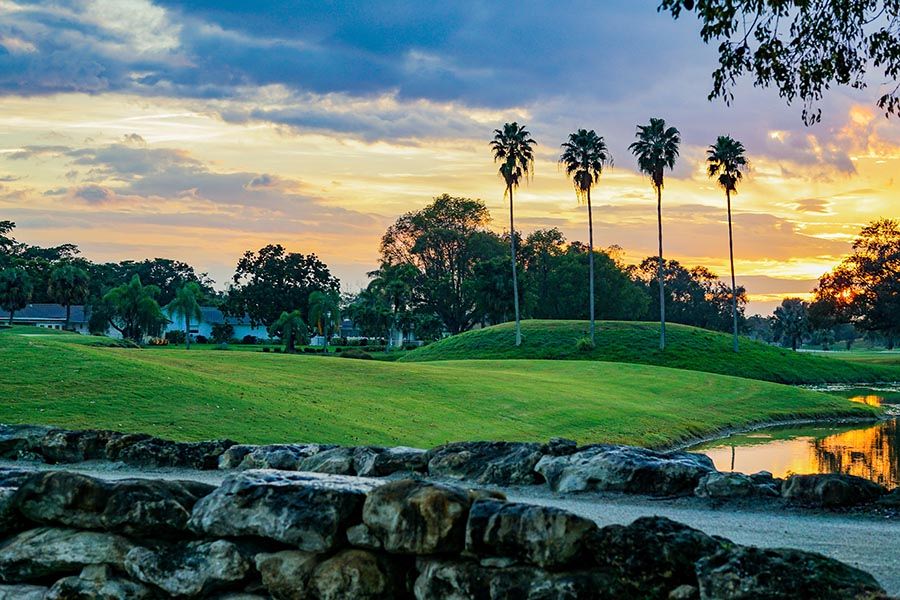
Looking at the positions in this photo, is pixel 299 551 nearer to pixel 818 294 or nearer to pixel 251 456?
pixel 251 456

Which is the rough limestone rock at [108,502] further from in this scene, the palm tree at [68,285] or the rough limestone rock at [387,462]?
the palm tree at [68,285]

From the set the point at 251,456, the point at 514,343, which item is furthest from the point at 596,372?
the point at 251,456

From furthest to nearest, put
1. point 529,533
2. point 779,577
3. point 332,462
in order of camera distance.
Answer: point 332,462
point 529,533
point 779,577

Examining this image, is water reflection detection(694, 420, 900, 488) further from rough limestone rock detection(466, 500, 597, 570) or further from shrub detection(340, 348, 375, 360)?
shrub detection(340, 348, 375, 360)

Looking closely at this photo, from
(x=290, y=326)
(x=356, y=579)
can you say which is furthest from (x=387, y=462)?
(x=290, y=326)

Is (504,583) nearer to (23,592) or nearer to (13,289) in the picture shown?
(23,592)

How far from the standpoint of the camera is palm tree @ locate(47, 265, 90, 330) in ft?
405

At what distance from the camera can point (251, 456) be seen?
1531 centimetres

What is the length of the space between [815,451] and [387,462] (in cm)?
3123

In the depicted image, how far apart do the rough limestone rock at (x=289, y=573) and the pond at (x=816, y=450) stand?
82.4 ft

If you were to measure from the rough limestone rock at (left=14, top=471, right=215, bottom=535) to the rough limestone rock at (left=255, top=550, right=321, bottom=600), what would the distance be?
127cm

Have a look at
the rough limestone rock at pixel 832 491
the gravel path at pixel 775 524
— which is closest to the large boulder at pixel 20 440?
the gravel path at pixel 775 524

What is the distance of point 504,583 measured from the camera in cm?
883

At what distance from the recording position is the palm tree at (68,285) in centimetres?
12345
